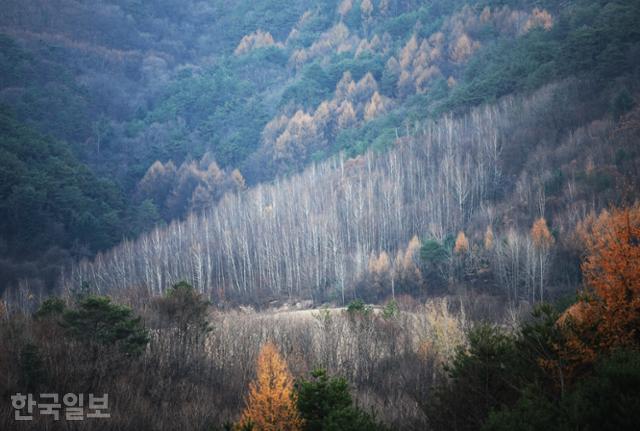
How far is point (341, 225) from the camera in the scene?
63219mm

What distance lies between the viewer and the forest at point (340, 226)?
34.1 feet

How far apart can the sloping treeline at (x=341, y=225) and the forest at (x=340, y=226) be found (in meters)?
0.45

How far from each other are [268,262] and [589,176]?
36638 mm

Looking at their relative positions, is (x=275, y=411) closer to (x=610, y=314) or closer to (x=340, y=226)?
(x=610, y=314)

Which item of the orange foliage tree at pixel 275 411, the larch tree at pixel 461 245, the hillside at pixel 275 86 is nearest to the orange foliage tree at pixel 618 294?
the orange foliage tree at pixel 275 411

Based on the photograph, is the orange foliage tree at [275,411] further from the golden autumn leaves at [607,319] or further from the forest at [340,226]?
the golden autumn leaves at [607,319]

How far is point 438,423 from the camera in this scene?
10.4 metres

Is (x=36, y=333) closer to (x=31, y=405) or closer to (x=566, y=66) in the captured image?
(x=31, y=405)

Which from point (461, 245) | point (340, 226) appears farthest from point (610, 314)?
point (340, 226)

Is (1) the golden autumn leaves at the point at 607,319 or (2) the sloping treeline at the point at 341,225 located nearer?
(1) the golden autumn leaves at the point at 607,319

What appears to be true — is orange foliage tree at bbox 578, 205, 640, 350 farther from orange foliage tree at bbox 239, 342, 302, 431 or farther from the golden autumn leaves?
orange foliage tree at bbox 239, 342, 302, 431

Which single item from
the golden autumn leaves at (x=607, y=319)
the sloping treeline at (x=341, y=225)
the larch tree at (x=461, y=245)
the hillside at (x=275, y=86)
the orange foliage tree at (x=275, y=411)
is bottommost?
the orange foliage tree at (x=275, y=411)

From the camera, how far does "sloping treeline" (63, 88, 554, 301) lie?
55312 mm

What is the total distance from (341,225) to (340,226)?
34 centimetres
